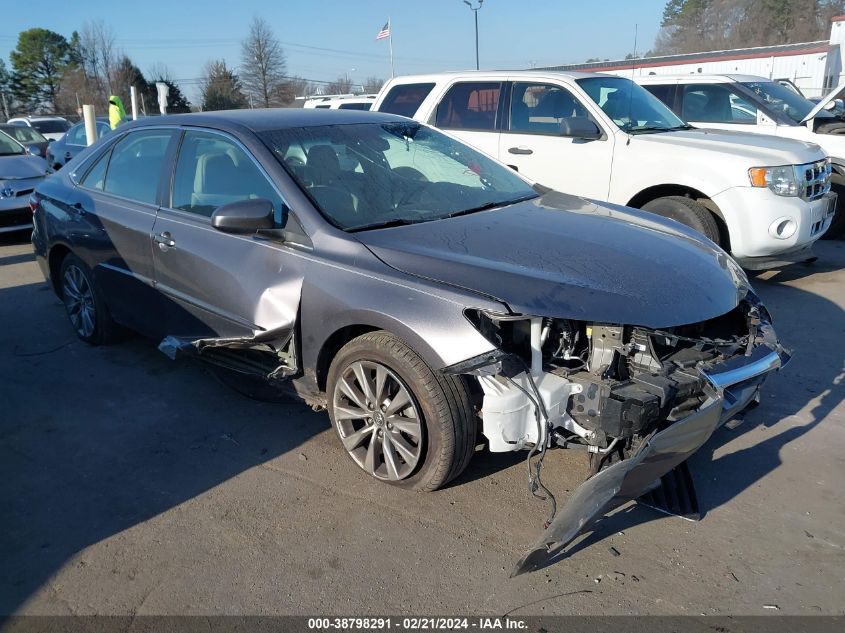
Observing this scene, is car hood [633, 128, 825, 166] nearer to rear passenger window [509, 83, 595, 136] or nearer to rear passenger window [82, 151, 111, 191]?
rear passenger window [509, 83, 595, 136]

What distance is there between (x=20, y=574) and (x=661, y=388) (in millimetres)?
2768

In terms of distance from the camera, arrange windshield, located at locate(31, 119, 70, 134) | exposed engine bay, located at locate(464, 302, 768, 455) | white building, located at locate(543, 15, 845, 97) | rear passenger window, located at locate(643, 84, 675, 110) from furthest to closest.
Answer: white building, located at locate(543, 15, 845, 97)
windshield, located at locate(31, 119, 70, 134)
rear passenger window, located at locate(643, 84, 675, 110)
exposed engine bay, located at locate(464, 302, 768, 455)

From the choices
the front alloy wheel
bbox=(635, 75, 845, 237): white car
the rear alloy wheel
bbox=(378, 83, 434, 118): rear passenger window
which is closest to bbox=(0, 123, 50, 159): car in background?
bbox=(378, 83, 434, 118): rear passenger window

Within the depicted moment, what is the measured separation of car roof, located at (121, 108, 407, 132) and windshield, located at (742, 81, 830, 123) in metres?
6.20

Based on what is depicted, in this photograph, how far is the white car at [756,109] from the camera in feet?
27.1

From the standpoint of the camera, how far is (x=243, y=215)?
11.1ft

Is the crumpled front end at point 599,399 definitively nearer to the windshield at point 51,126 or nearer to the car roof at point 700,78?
the car roof at point 700,78

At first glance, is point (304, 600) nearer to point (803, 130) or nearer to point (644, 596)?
point (644, 596)

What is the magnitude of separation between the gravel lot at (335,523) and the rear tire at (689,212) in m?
2.01

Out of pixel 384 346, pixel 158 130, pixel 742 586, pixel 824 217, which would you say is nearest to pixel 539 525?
pixel 742 586

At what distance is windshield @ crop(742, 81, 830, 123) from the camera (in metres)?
8.69

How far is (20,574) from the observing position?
2.85m

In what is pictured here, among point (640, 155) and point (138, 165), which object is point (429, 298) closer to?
point (138, 165)

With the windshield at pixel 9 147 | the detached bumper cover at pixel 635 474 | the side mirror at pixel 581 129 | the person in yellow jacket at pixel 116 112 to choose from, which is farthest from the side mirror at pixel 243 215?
the person in yellow jacket at pixel 116 112
